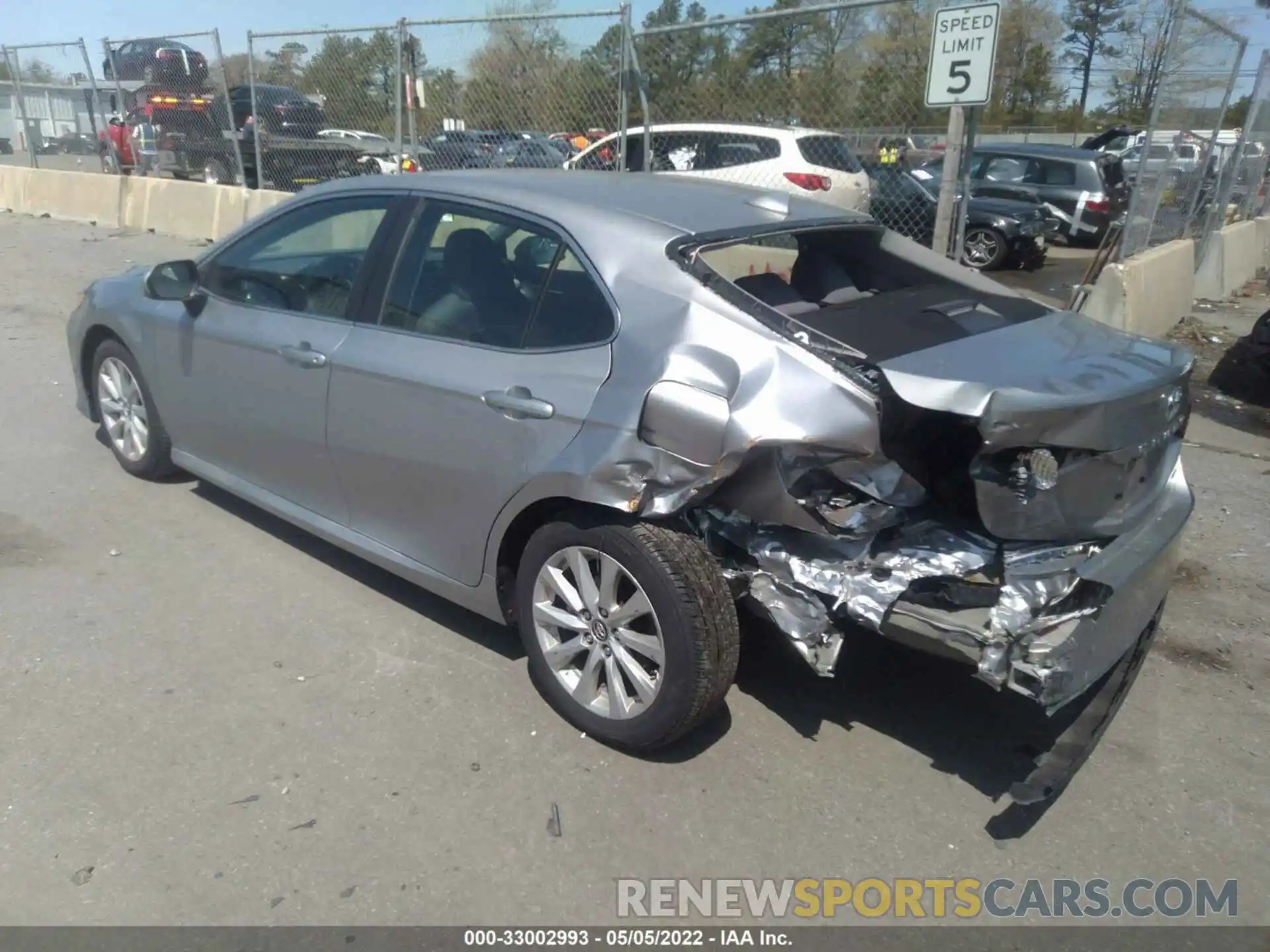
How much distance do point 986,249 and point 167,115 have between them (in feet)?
40.3

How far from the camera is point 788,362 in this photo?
2.96 metres

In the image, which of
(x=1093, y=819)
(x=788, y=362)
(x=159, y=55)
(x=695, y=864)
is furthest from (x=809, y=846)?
(x=159, y=55)

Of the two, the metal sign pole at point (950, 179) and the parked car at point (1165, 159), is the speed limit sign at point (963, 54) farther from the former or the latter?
the parked car at point (1165, 159)

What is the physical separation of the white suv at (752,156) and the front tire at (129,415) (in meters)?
5.40

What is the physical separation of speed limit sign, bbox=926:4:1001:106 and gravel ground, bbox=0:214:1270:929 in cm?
388

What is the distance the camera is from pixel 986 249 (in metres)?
14.0

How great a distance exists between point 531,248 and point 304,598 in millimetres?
1756

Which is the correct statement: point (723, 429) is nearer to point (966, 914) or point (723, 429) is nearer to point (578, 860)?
point (578, 860)

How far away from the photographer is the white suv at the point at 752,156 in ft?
30.0

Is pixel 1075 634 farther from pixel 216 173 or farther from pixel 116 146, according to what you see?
pixel 116 146

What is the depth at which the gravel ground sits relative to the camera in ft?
9.06

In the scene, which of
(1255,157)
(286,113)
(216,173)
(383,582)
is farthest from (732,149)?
(216,173)

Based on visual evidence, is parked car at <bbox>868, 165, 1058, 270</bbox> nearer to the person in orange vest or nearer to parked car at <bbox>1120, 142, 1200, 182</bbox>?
parked car at <bbox>1120, 142, 1200, 182</bbox>

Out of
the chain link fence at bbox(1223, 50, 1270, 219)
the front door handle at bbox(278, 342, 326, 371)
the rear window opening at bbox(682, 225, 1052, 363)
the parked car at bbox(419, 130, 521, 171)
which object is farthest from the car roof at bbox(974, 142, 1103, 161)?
the front door handle at bbox(278, 342, 326, 371)
